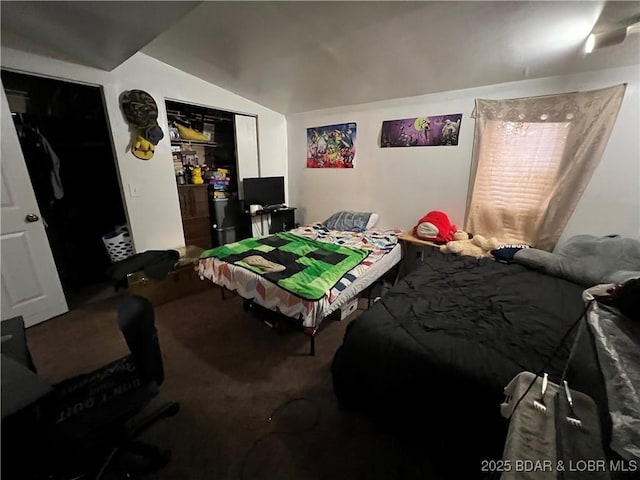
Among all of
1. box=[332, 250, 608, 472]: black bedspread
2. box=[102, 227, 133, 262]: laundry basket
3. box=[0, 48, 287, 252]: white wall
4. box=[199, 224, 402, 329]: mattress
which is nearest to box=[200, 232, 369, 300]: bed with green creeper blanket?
box=[199, 224, 402, 329]: mattress

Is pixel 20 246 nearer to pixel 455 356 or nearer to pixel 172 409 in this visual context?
pixel 172 409

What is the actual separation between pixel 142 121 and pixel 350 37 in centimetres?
225

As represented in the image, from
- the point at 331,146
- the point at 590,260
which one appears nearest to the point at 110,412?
the point at 590,260

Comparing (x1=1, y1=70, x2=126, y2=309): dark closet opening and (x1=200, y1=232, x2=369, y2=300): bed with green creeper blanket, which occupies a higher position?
(x1=1, y1=70, x2=126, y2=309): dark closet opening

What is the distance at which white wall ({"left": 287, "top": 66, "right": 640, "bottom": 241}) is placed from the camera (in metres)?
2.13

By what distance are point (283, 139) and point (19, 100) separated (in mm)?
3036

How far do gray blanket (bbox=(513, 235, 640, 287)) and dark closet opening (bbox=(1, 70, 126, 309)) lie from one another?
426 cm

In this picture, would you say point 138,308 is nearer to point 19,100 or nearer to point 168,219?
point 168,219

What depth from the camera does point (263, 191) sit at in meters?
4.00

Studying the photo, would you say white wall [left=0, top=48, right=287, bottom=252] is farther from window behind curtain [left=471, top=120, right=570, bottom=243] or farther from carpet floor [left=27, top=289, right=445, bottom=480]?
window behind curtain [left=471, top=120, right=570, bottom=243]

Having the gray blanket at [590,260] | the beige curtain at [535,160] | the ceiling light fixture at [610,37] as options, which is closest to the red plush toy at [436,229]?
the beige curtain at [535,160]

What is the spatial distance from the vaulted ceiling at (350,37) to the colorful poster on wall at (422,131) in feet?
1.07

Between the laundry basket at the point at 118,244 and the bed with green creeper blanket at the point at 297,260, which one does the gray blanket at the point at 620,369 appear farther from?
the laundry basket at the point at 118,244

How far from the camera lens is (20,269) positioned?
2.11 m
